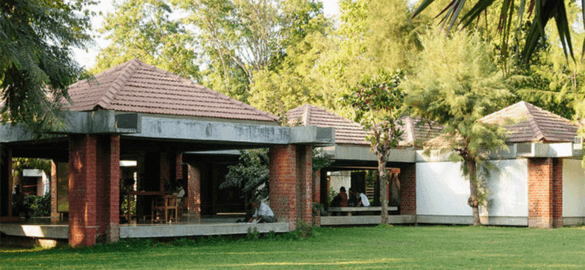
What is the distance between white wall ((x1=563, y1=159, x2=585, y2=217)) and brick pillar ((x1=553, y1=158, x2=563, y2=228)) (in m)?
0.31

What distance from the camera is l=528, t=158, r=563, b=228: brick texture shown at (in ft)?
83.4

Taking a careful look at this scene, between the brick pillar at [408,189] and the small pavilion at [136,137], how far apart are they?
10.2 meters

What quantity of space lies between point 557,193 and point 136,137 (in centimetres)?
1575

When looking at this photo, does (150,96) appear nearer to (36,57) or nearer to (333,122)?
(36,57)

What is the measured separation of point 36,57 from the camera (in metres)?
12.8

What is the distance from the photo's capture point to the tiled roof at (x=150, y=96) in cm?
1683

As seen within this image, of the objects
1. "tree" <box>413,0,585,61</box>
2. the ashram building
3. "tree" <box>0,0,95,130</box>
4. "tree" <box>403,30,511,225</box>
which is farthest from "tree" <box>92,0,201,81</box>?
"tree" <box>413,0,585,61</box>

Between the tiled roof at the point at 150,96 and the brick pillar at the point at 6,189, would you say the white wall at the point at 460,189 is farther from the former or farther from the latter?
the brick pillar at the point at 6,189

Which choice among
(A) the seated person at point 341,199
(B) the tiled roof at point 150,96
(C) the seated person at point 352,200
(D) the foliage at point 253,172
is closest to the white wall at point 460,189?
(C) the seated person at point 352,200

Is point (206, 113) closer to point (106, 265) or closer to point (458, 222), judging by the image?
point (106, 265)

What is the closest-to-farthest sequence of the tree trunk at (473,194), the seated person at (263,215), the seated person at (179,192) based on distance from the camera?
1. the seated person at (263,215)
2. the seated person at (179,192)
3. the tree trunk at (473,194)

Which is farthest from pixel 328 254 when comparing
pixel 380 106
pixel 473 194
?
pixel 473 194

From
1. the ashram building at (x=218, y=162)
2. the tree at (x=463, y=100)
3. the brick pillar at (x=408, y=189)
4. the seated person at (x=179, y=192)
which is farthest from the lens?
the brick pillar at (x=408, y=189)

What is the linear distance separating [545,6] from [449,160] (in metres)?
24.2
